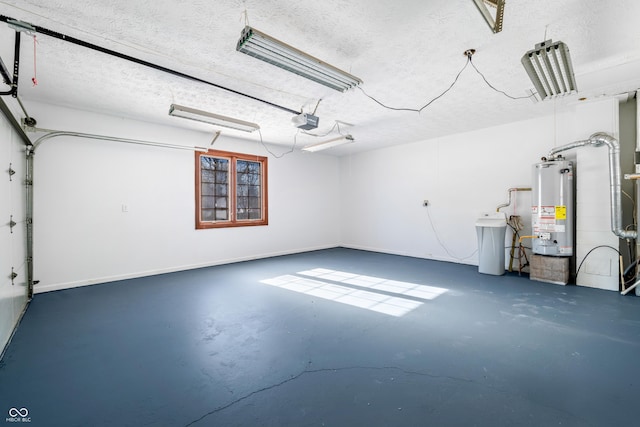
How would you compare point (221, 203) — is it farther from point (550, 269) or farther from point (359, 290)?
point (550, 269)

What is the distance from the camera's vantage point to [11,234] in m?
2.81

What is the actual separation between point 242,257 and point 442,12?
5.36 metres

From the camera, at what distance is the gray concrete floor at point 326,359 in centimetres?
162

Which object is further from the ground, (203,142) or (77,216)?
(203,142)

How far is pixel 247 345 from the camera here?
2.43m

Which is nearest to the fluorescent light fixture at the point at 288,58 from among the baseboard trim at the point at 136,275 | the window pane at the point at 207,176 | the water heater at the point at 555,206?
the water heater at the point at 555,206

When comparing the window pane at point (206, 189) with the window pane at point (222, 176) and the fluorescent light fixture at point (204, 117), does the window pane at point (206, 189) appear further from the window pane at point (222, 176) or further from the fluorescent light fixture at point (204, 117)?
the fluorescent light fixture at point (204, 117)

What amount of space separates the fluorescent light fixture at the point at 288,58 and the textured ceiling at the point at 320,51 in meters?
0.23

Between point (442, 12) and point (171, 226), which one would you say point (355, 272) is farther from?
point (442, 12)

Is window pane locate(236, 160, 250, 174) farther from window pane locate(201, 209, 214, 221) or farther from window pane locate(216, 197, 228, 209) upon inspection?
window pane locate(201, 209, 214, 221)

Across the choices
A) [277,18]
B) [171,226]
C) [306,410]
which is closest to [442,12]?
[277,18]

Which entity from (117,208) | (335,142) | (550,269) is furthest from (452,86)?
(117,208)

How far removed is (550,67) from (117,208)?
19.2 feet

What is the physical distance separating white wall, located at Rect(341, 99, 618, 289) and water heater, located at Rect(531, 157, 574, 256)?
14 cm
